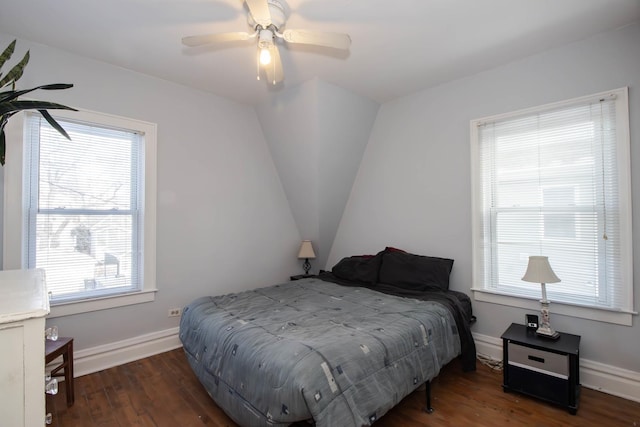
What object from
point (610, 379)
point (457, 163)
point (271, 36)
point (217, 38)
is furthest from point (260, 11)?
point (610, 379)

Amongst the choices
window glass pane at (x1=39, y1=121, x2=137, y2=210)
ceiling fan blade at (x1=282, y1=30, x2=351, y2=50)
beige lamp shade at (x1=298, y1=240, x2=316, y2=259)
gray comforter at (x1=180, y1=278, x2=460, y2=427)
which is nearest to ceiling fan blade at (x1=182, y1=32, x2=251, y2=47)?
ceiling fan blade at (x1=282, y1=30, x2=351, y2=50)

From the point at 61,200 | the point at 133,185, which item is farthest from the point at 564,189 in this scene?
the point at 61,200

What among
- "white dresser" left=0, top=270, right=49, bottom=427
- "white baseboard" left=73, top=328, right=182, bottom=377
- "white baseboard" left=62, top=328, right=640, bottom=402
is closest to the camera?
"white dresser" left=0, top=270, right=49, bottom=427

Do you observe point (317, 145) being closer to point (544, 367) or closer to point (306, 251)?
point (306, 251)

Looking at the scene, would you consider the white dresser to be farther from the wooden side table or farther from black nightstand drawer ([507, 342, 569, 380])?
black nightstand drawer ([507, 342, 569, 380])

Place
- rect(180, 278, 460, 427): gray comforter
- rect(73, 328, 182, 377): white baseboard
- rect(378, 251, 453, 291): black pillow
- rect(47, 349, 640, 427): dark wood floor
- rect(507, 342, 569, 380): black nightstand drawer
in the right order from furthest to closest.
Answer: rect(378, 251, 453, 291): black pillow → rect(73, 328, 182, 377): white baseboard → rect(507, 342, 569, 380): black nightstand drawer → rect(47, 349, 640, 427): dark wood floor → rect(180, 278, 460, 427): gray comforter

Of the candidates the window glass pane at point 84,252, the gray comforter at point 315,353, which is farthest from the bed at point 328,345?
the window glass pane at point 84,252

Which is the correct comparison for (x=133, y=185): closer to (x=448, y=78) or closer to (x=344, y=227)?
(x=344, y=227)

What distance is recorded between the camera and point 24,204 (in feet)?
8.29

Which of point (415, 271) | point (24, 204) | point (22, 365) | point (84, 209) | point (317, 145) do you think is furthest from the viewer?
→ point (317, 145)

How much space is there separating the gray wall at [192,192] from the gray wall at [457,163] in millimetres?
1162

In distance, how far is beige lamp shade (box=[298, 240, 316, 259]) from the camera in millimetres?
4195

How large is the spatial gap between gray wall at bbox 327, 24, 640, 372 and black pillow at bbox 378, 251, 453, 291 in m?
0.18

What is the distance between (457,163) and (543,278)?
1.33 meters
